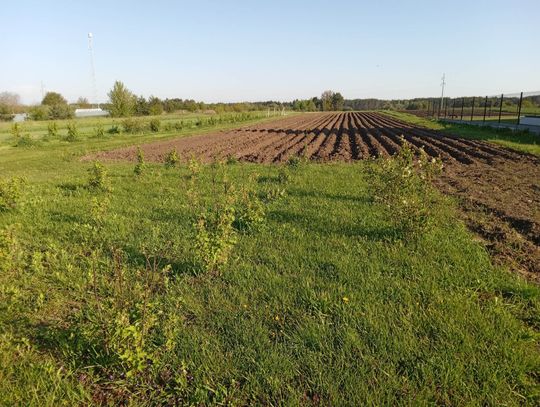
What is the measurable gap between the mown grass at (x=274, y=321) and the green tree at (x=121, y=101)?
57633 mm

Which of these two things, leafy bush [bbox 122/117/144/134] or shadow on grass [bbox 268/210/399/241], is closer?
shadow on grass [bbox 268/210/399/241]

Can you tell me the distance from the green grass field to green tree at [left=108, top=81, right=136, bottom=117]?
5741 cm

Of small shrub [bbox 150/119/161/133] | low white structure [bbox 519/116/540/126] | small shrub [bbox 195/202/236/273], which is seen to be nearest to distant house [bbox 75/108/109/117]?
small shrub [bbox 150/119/161/133]

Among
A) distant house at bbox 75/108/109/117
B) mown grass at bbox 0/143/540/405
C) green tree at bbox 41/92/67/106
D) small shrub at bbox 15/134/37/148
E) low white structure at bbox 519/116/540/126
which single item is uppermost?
green tree at bbox 41/92/67/106

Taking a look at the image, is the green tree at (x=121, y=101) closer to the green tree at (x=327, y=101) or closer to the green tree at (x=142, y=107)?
the green tree at (x=142, y=107)

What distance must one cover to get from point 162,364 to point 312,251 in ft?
9.29

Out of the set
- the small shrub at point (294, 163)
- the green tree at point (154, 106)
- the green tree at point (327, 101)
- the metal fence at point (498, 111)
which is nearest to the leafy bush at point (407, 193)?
the small shrub at point (294, 163)

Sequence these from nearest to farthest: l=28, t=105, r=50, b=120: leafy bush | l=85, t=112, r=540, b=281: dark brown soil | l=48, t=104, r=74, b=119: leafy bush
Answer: l=85, t=112, r=540, b=281: dark brown soil < l=28, t=105, r=50, b=120: leafy bush < l=48, t=104, r=74, b=119: leafy bush

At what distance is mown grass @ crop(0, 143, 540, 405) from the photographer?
279 centimetres

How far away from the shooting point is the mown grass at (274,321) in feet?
9.16

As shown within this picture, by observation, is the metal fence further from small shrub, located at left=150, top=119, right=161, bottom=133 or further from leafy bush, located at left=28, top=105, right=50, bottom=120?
leafy bush, located at left=28, top=105, right=50, bottom=120

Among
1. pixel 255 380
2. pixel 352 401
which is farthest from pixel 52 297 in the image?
pixel 352 401

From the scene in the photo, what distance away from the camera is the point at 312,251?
527 centimetres

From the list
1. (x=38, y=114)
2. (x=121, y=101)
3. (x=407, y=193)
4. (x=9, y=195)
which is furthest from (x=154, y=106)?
(x=407, y=193)
